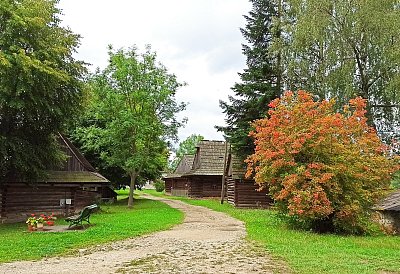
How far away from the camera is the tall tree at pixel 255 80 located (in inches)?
1136

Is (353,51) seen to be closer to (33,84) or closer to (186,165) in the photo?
(33,84)

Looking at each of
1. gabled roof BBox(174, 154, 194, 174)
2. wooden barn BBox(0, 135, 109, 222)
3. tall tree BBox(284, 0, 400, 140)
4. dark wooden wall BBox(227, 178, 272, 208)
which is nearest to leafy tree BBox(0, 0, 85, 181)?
wooden barn BBox(0, 135, 109, 222)

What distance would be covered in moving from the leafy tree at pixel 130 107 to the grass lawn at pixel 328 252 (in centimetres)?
1657

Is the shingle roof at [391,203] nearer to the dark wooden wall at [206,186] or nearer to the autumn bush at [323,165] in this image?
the autumn bush at [323,165]

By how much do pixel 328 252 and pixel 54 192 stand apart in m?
18.2

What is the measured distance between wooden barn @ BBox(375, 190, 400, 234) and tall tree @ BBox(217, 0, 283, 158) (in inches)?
466

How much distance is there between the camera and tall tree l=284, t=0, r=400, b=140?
22.4 m

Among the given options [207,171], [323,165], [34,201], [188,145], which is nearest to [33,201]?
[34,201]

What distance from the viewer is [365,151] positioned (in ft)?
57.1

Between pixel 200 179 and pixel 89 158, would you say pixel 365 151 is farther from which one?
pixel 200 179

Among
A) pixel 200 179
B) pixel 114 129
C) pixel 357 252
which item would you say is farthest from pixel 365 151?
pixel 200 179

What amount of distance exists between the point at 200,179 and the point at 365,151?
98.6ft

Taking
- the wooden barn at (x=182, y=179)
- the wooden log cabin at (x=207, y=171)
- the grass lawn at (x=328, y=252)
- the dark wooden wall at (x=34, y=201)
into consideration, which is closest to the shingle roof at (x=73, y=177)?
the dark wooden wall at (x=34, y=201)

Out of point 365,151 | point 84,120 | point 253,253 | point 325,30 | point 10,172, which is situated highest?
point 325,30
